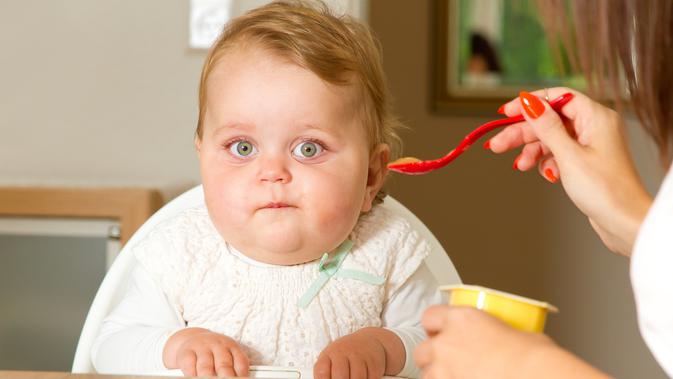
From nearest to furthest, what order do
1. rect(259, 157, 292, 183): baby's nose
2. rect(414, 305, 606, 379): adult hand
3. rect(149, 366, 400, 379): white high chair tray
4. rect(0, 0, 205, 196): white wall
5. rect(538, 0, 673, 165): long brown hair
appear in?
1. rect(414, 305, 606, 379): adult hand
2. rect(538, 0, 673, 165): long brown hair
3. rect(149, 366, 400, 379): white high chair tray
4. rect(259, 157, 292, 183): baby's nose
5. rect(0, 0, 205, 196): white wall

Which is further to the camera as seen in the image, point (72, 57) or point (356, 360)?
point (72, 57)

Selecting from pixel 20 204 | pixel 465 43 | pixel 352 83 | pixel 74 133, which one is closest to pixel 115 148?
pixel 74 133

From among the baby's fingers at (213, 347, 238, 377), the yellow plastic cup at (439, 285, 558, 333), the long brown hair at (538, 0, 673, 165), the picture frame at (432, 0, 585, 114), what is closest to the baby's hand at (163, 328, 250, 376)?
the baby's fingers at (213, 347, 238, 377)

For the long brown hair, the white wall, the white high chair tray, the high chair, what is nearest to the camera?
the long brown hair

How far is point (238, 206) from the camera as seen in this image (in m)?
1.09

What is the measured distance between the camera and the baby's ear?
1.23 metres

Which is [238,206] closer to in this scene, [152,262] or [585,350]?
[152,262]

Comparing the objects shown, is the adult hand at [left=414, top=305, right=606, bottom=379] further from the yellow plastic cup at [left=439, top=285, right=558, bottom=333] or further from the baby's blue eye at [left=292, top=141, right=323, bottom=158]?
the baby's blue eye at [left=292, top=141, right=323, bottom=158]

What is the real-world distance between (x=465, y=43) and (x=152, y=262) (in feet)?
7.67

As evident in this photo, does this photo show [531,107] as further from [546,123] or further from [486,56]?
[486,56]

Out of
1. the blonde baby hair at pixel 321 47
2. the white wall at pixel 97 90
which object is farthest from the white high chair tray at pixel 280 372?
the white wall at pixel 97 90

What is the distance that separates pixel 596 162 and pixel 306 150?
0.33m

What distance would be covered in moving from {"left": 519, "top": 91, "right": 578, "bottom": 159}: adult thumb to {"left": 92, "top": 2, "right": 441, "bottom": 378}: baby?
235mm

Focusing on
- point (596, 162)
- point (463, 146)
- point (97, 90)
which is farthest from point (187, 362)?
point (97, 90)
